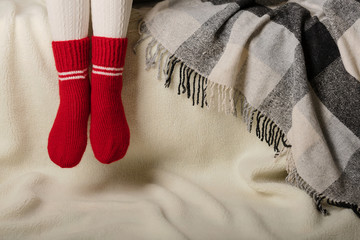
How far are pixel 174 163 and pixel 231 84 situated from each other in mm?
242

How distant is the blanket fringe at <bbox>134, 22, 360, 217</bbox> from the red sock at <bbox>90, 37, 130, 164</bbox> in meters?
0.10

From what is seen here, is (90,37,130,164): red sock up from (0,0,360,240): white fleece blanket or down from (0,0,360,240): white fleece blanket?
up

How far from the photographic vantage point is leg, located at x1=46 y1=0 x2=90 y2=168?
896 millimetres

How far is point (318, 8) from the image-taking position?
3.52 feet

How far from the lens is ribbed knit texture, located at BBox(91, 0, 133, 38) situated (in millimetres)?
887

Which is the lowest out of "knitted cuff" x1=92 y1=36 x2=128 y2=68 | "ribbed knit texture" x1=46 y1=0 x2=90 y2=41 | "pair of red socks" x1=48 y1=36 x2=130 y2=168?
"pair of red socks" x1=48 y1=36 x2=130 y2=168

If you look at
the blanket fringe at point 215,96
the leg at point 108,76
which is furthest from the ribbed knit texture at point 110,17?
the blanket fringe at point 215,96

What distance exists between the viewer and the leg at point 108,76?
2.94 ft

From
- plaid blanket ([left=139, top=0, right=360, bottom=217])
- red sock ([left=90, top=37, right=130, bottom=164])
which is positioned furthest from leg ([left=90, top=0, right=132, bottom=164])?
plaid blanket ([left=139, top=0, right=360, bottom=217])

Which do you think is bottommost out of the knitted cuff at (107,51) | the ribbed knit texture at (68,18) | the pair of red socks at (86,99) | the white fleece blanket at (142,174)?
the white fleece blanket at (142,174)

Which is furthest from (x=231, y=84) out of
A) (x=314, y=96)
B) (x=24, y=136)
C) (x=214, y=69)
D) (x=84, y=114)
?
(x=24, y=136)

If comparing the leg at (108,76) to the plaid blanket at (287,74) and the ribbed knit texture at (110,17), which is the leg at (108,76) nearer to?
the ribbed knit texture at (110,17)

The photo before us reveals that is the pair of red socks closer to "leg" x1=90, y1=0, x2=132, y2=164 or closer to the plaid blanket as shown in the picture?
"leg" x1=90, y1=0, x2=132, y2=164

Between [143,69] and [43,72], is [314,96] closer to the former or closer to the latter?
[143,69]
